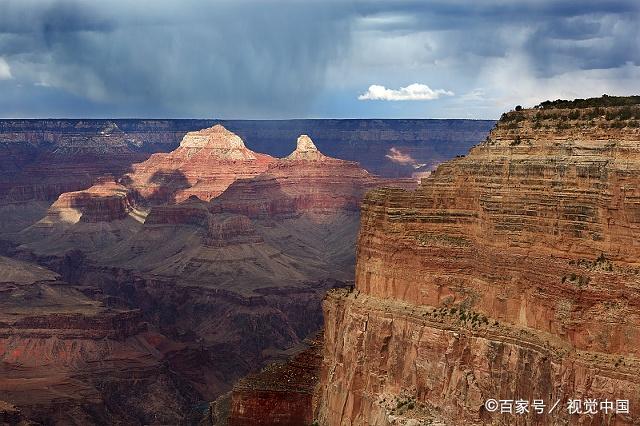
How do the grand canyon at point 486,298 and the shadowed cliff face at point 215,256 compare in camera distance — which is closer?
the grand canyon at point 486,298

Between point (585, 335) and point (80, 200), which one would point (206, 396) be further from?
point (80, 200)

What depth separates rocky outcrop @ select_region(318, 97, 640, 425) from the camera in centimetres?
3662

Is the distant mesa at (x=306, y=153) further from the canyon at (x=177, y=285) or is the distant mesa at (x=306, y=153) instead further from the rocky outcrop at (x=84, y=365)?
the rocky outcrop at (x=84, y=365)

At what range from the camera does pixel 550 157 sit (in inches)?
1626

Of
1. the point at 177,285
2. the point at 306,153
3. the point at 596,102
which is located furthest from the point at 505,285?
the point at 306,153

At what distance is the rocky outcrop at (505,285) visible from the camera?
36.6m

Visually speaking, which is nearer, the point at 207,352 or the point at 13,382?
the point at 13,382

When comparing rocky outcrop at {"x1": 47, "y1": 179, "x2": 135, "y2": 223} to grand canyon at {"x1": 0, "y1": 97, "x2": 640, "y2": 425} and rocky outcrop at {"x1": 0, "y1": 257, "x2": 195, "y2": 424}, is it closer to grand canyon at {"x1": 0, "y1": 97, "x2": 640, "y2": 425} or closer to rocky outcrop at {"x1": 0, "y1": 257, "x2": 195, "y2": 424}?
rocky outcrop at {"x1": 0, "y1": 257, "x2": 195, "y2": 424}

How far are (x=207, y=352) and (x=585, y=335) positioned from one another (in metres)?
82.1

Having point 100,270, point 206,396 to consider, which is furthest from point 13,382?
point 100,270

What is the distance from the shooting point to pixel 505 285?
136 ft

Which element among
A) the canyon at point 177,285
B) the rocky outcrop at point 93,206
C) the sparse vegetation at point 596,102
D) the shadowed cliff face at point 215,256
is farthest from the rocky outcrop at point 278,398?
the rocky outcrop at point 93,206

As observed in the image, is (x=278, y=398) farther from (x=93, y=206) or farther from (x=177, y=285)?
(x=93, y=206)

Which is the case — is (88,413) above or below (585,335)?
below
